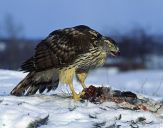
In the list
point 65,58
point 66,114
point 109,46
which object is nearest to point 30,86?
point 65,58

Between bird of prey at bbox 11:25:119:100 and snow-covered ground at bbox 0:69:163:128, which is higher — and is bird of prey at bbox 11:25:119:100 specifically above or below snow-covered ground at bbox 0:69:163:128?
above

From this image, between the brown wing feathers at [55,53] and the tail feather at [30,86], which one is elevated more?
the brown wing feathers at [55,53]

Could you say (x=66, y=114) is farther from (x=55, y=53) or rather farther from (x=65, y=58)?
(x=55, y=53)

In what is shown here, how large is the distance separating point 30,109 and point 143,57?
197 ft

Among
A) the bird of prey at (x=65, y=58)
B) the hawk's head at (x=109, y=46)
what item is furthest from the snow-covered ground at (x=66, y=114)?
the hawk's head at (x=109, y=46)

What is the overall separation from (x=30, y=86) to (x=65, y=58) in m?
0.81

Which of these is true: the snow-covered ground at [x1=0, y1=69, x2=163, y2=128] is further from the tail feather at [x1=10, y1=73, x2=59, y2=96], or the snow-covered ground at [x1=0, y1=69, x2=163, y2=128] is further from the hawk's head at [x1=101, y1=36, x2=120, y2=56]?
the hawk's head at [x1=101, y1=36, x2=120, y2=56]

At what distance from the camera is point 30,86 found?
9922 mm

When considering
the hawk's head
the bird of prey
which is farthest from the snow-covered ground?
the hawk's head

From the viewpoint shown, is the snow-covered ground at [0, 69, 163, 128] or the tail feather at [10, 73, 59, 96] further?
the tail feather at [10, 73, 59, 96]

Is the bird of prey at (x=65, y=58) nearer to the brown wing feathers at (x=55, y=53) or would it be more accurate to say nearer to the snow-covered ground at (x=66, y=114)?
the brown wing feathers at (x=55, y=53)

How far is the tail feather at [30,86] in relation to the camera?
982cm

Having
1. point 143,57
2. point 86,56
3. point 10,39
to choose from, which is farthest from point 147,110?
point 10,39

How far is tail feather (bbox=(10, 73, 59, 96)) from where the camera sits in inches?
387
